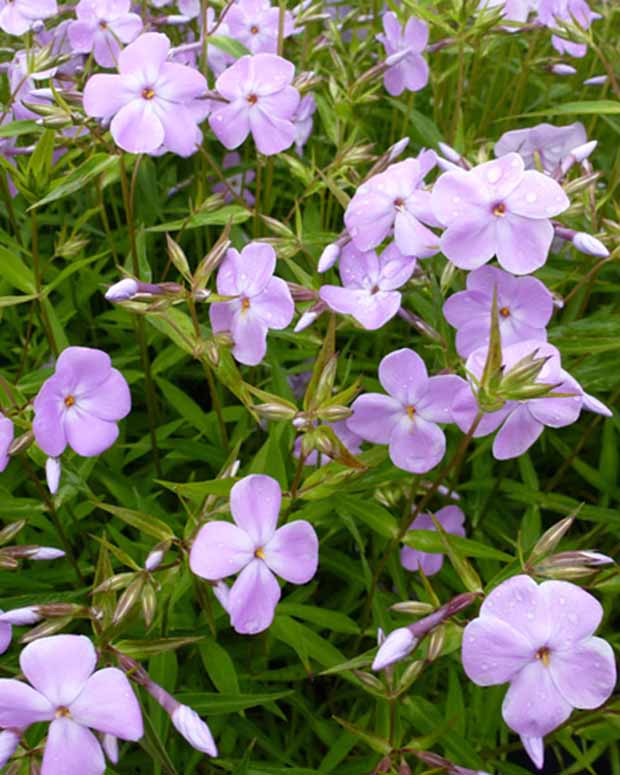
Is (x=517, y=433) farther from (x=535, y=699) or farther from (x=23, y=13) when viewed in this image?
(x=23, y=13)

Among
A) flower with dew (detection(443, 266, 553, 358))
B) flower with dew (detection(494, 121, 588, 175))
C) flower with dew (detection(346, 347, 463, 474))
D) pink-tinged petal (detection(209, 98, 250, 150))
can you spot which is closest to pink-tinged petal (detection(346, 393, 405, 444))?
flower with dew (detection(346, 347, 463, 474))

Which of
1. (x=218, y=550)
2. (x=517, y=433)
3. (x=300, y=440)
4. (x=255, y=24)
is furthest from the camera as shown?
(x=255, y=24)

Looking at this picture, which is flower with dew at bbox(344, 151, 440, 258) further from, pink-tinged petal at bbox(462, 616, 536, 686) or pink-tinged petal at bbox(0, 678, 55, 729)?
pink-tinged petal at bbox(0, 678, 55, 729)

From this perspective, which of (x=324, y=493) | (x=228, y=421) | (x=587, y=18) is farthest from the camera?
(x=587, y=18)

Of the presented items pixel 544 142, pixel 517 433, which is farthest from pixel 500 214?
pixel 544 142

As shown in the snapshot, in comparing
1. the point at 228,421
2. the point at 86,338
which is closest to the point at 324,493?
the point at 228,421

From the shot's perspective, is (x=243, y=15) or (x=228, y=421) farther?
(x=243, y=15)

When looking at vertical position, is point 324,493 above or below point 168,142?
below

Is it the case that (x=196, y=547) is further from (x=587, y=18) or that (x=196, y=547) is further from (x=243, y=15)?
(x=587, y=18)
